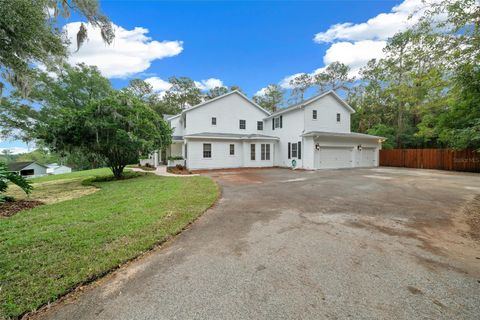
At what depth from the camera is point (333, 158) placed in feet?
56.2

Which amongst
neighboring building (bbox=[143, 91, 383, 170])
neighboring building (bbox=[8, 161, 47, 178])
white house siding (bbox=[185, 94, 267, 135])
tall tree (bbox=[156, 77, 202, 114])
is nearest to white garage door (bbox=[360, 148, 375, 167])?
neighboring building (bbox=[143, 91, 383, 170])

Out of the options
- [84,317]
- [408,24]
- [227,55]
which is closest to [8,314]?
[84,317]

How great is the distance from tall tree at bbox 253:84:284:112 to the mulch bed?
31145 millimetres

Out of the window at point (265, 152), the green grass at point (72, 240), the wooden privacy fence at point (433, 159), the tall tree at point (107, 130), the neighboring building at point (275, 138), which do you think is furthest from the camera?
the window at point (265, 152)

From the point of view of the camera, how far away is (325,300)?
2186 millimetres

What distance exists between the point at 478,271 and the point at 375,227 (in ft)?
5.24

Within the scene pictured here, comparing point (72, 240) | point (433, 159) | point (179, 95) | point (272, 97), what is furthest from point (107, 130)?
point (272, 97)

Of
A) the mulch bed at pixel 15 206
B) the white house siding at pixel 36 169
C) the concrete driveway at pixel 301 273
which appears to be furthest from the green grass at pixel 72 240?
the white house siding at pixel 36 169

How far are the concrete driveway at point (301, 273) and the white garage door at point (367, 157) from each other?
48.7 feet

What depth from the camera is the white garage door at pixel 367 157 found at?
18.7m

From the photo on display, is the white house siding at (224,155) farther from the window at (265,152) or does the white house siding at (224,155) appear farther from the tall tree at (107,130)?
the tall tree at (107,130)

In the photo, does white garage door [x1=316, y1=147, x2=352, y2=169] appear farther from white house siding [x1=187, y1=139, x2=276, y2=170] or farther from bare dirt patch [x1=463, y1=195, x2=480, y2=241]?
bare dirt patch [x1=463, y1=195, x2=480, y2=241]

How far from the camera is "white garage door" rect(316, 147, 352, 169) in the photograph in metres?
16.5

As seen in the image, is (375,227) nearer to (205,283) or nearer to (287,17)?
(205,283)
